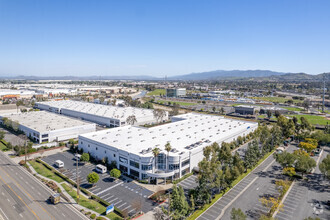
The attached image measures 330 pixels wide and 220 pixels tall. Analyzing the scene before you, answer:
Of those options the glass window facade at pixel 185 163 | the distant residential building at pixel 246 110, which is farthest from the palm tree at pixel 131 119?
the distant residential building at pixel 246 110

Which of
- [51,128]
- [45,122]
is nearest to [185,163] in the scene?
[51,128]

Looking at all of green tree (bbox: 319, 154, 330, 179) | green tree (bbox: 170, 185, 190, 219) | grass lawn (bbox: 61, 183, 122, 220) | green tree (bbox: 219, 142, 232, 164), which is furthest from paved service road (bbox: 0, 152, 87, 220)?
green tree (bbox: 319, 154, 330, 179)

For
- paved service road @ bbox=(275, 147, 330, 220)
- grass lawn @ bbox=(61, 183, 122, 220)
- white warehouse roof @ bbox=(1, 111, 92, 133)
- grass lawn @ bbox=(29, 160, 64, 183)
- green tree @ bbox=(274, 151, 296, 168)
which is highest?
white warehouse roof @ bbox=(1, 111, 92, 133)

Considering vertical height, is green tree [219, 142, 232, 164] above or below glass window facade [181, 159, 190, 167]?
above

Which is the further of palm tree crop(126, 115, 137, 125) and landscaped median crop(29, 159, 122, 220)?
palm tree crop(126, 115, 137, 125)

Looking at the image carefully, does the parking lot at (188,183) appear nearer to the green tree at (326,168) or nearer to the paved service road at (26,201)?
the paved service road at (26,201)

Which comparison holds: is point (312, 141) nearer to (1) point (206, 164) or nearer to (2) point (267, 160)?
(2) point (267, 160)

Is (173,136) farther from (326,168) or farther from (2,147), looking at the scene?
(2,147)

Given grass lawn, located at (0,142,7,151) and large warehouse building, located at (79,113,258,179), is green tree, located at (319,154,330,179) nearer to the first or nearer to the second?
large warehouse building, located at (79,113,258,179)

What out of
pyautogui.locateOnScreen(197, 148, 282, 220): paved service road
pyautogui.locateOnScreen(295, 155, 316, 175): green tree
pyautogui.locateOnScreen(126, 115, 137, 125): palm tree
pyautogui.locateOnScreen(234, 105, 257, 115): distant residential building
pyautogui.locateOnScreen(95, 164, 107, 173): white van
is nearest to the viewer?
pyautogui.locateOnScreen(197, 148, 282, 220): paved service road
